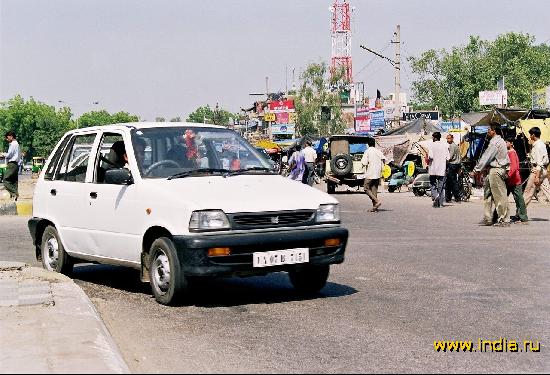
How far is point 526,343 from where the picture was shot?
6.04 m

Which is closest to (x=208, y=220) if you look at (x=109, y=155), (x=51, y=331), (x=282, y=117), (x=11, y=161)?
(x=51, y=331)

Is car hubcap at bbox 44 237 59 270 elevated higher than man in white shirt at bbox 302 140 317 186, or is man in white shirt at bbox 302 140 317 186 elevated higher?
man in white shirt at bbox 302 140 317 186

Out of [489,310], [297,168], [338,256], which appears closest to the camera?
[489,310]

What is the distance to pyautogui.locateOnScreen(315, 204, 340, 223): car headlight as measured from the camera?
7848 mm

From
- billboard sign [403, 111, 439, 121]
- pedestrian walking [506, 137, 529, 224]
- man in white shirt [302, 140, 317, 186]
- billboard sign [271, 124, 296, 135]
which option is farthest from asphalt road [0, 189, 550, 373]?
billboard sign [271, 124, 296, 135]

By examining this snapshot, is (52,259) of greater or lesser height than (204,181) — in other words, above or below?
below

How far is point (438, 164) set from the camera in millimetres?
22172

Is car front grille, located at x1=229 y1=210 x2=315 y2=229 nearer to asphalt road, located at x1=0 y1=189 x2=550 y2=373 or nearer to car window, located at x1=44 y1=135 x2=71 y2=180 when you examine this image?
asphalt road, located at x1=0 y1=189 x2=550 y2=373

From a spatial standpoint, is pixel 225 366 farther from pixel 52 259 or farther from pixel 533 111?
pixel 533 111

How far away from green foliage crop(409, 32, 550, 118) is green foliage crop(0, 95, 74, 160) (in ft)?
248

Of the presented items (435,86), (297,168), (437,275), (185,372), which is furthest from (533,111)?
(435,86)

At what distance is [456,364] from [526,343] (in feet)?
2.99

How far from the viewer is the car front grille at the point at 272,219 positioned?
24.3ft

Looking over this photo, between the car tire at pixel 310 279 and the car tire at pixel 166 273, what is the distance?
1.24 meters
